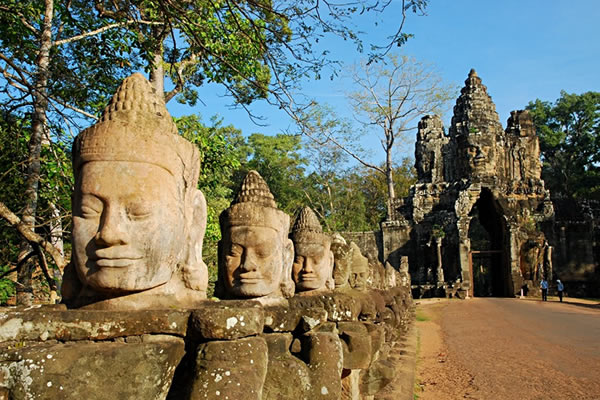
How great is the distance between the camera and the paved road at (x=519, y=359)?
19.6 feet

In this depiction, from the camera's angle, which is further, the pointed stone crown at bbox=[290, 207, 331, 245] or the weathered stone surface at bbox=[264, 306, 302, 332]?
the pointed stone crown at bbox=[290, 207, 331, 245]

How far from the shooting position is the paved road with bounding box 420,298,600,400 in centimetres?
599

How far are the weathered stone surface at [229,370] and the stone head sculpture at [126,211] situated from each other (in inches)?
16.3

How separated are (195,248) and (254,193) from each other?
98cm

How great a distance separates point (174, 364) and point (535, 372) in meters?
6.40

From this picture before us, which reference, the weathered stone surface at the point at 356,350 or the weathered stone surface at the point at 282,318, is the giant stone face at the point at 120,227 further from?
the weathered stone surface at the point at 356,350

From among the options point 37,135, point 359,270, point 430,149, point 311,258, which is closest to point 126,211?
point 311,258

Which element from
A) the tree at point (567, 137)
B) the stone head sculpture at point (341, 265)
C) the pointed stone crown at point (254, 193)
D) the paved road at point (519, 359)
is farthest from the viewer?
the tree at point (567, 137)

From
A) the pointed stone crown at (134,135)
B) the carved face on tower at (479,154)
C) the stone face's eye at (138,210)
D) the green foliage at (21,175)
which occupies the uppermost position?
the carved face on tower at (479,154)

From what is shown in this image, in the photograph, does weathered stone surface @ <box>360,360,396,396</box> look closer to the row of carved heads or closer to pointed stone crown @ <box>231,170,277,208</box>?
pointed stone crown @ <box>231,170,277,208</box>

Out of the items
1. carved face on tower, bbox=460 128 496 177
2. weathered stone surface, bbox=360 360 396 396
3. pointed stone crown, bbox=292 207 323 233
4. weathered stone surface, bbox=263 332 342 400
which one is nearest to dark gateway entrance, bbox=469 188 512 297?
carved face on tower, bbox=460 128 496 177

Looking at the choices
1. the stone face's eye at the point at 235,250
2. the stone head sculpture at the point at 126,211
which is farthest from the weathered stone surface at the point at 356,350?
the stone head sculpture at the point at 126,211

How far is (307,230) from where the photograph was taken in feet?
14.3

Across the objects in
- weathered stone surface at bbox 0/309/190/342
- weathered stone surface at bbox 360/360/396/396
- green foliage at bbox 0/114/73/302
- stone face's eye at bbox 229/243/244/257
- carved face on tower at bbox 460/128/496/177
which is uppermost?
carved face on tower at bbox 460/128/496/177
